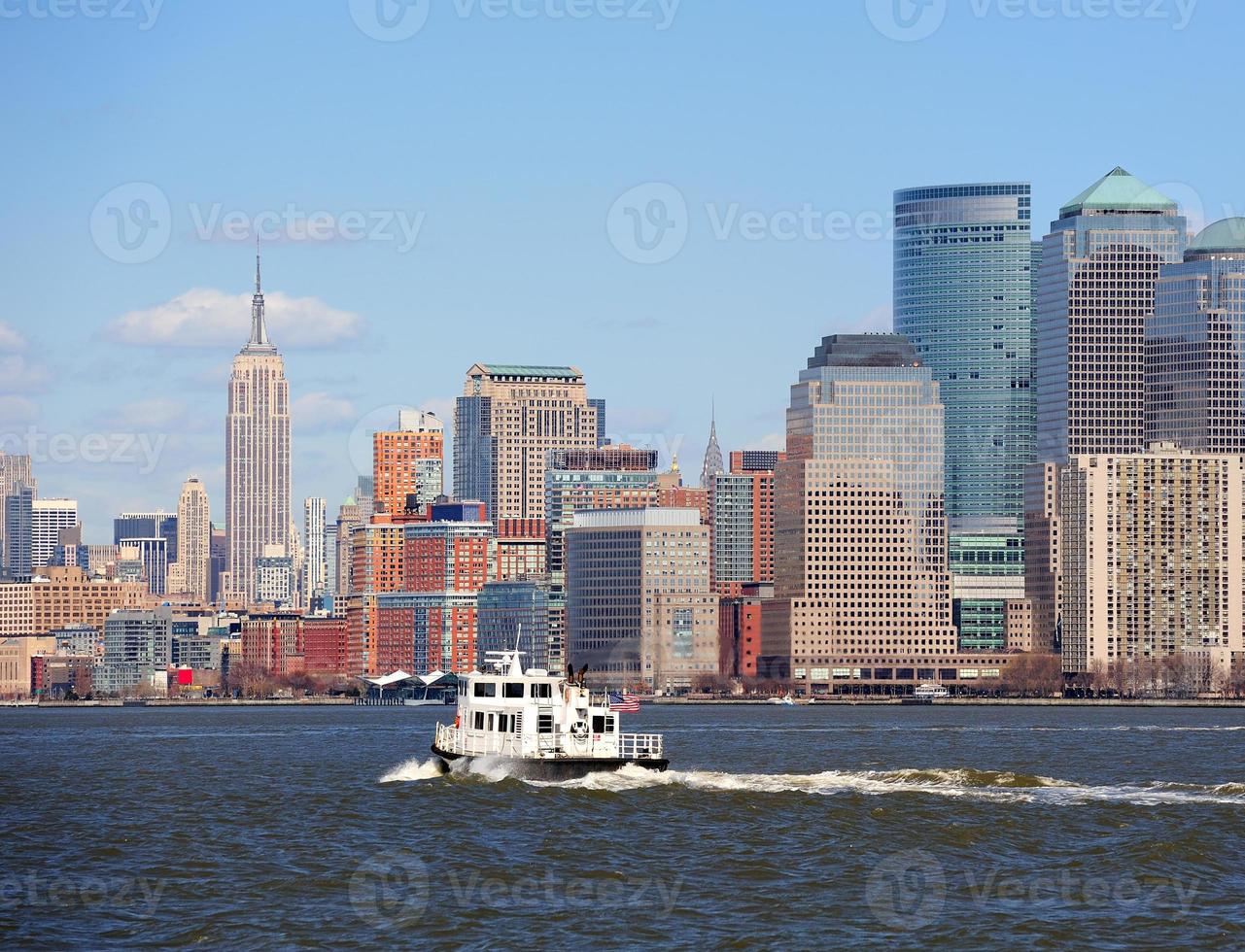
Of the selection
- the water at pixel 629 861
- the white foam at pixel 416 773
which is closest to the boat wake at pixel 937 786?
the water at pixel 629 861

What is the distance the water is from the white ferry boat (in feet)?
3.93

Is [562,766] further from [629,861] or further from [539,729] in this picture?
[629,861]

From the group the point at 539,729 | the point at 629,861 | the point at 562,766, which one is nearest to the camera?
the point at 629,861

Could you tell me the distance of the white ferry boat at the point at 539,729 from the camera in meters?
119

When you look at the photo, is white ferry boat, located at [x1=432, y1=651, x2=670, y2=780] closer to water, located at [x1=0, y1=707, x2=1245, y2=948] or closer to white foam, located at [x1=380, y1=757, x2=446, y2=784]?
water, located at [x1=0, y1=707, x2=1245, y2=948]

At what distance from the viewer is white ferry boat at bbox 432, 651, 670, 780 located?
11912 cm

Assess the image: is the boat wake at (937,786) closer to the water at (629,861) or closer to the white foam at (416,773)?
the water at (629,861)

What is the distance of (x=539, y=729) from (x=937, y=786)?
1905cm

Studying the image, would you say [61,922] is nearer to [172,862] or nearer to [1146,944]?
[172,862]

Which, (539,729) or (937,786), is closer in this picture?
(937,786)

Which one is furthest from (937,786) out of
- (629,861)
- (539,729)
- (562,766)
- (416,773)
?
(629,861)

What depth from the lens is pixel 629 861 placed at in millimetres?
91000

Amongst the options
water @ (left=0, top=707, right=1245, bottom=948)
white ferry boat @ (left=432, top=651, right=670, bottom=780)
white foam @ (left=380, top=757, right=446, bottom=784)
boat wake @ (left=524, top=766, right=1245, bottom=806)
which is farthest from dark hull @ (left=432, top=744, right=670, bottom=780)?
white foam @ (left=380, top=757, right=446, bottom=784)

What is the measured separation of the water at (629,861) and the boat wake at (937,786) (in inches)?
11.1
